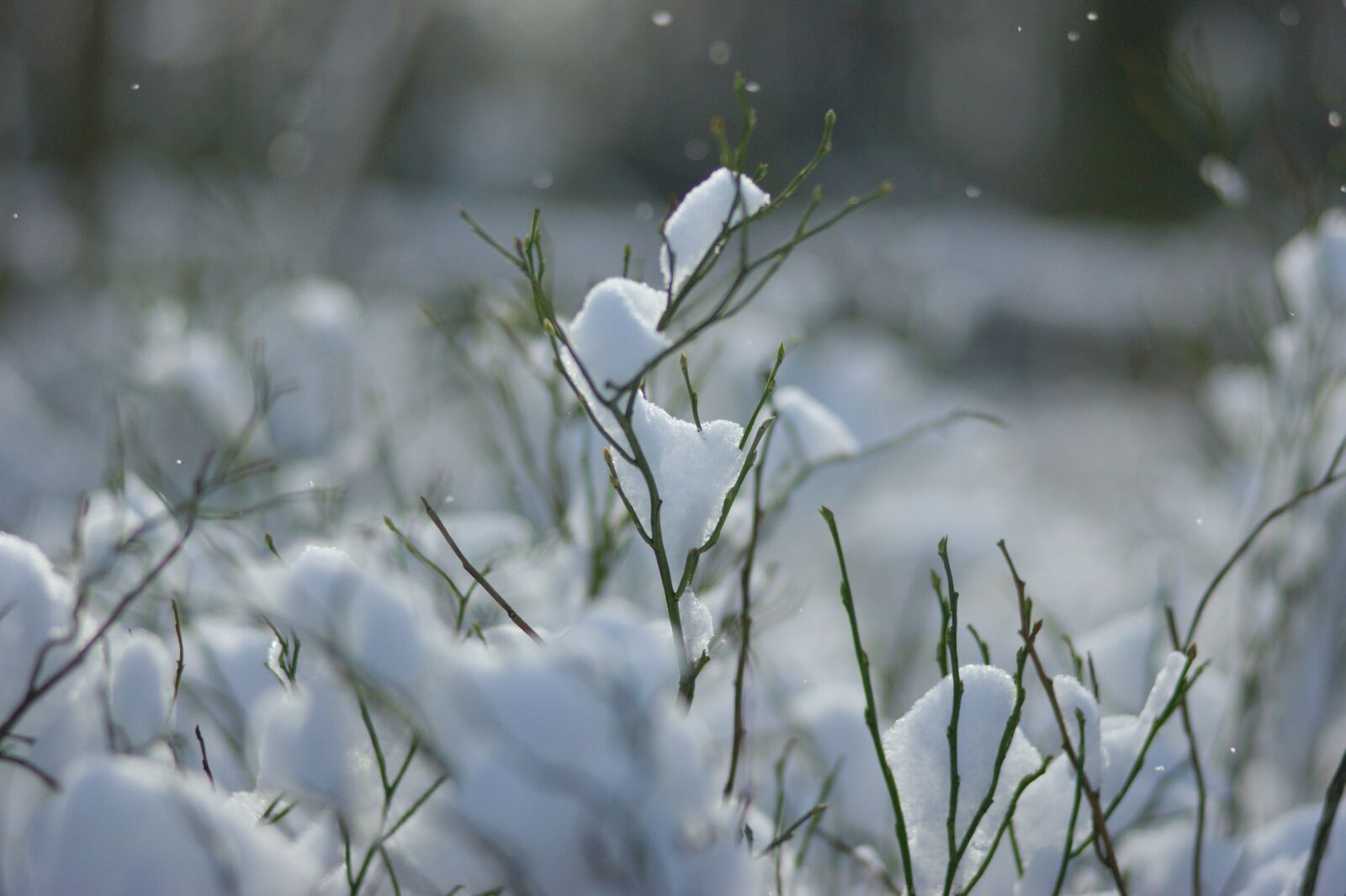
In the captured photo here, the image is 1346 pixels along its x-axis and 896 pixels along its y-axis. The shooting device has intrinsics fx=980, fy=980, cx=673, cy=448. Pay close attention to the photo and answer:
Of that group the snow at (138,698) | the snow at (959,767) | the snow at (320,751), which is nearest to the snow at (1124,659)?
the snow at (959,767)

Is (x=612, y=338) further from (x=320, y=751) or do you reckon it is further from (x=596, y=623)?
→ (x=320, y=751)

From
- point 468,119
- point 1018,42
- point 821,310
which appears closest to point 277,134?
point 821,310

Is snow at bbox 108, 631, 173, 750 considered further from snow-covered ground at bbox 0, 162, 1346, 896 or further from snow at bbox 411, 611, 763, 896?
snow at bbox 411, 611, 763, 896

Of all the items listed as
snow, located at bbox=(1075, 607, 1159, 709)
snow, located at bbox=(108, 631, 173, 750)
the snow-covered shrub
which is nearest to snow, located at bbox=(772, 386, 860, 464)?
the snow-covered shrub

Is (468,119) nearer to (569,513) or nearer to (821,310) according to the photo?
(821,310)

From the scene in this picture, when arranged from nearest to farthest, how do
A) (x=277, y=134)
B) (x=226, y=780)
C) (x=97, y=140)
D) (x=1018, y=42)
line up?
(x=226, y=780) → (x=277, y=134) → (x=97, y=140) → (x=1018, y=42)

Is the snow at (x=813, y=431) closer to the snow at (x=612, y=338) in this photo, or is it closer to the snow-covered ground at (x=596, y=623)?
the snow-covered ground at (x=596, y=623)
